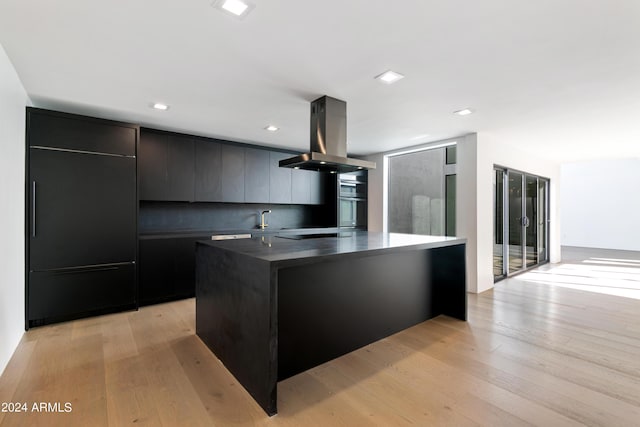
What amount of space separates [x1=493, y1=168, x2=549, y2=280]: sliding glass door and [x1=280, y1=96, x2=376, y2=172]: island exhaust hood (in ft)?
11.1

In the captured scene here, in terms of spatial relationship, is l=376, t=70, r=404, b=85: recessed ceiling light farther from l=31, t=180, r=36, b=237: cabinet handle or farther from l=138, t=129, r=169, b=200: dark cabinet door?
l=31, t=180, r=36, b=237: cabinet handle

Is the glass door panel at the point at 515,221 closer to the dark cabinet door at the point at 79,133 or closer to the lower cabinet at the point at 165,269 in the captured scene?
the lower cabinet at the point at 165,269

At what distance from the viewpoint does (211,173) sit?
4.63 metres

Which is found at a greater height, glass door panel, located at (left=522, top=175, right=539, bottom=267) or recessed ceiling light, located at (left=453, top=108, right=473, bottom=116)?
recessed ceiling light, located at (left=453, top=108, right=473, bottom=116)

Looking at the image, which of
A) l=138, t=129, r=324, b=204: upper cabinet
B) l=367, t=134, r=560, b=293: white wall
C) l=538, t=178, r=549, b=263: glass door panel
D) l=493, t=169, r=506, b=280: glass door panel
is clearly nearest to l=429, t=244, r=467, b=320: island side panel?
l=367, t=134, r=560, b=293: white wall

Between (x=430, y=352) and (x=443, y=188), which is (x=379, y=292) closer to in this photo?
(x=430, y=352)

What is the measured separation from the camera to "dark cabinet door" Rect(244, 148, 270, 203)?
501cm

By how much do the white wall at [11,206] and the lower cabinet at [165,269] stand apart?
1109mm

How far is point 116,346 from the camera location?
8.91ft

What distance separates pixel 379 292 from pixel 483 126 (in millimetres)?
2834

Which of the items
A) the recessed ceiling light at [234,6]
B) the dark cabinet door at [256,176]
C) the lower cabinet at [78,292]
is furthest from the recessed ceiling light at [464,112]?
the lower cabinet at [78,292]

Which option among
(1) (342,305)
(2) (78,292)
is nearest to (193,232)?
(2) (78,292)

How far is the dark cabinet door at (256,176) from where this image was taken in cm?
501

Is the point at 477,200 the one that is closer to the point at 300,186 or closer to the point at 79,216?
the point at 300,186
